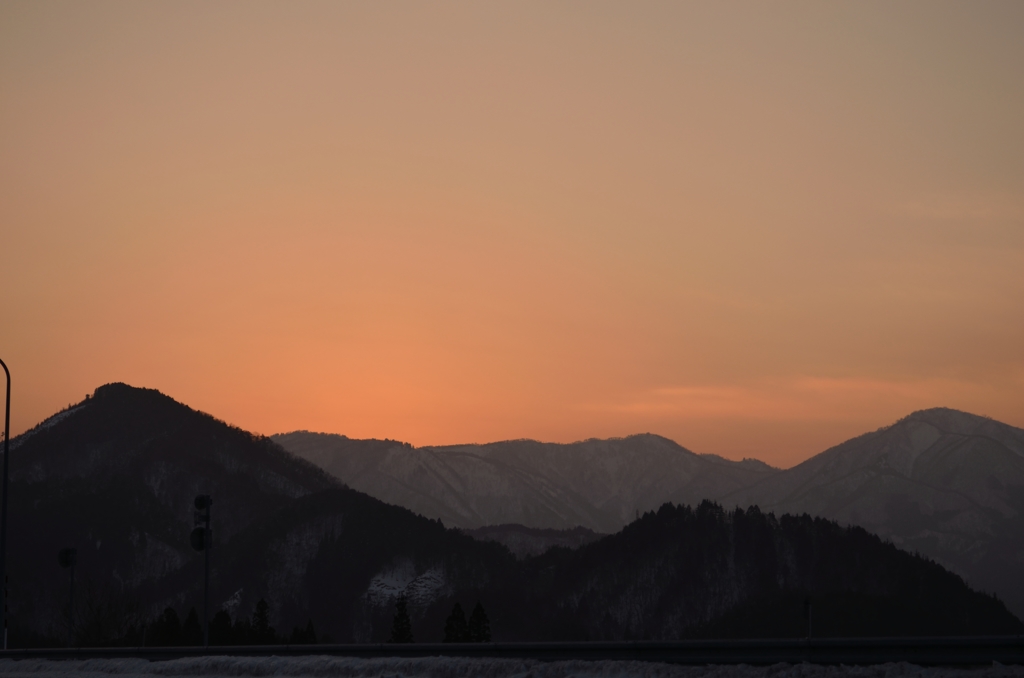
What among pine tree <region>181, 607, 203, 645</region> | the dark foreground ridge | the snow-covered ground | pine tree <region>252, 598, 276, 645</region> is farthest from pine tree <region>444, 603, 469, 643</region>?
the dark foreground ridge

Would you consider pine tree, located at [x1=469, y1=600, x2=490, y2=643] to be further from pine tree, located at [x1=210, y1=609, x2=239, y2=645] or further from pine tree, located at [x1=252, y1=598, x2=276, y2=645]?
pine tree, located at [x1=210, y1=609, x2=239, y2=645]

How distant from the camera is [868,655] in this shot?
20.4 metres

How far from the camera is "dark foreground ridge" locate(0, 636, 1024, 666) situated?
19375mm

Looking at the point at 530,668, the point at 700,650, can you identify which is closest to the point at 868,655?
the point at 700,650

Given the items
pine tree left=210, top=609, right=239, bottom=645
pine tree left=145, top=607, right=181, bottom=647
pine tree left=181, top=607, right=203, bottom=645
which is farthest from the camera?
pine tree left=210, top=609, right=239, bottom=645

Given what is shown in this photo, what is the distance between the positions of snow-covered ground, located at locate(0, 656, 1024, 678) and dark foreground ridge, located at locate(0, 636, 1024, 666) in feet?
1.02

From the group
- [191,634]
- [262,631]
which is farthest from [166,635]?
[262,631]

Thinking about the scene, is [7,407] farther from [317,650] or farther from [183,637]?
[183,637]

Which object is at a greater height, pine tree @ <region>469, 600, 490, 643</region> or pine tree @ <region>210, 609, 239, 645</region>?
pine tree @ <region>210, 609, 239, 645</region>

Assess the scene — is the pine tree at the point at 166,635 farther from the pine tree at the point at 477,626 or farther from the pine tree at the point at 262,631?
the pine tree at the point at 477,626

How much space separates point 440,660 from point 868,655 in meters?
9.41

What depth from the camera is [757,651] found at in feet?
70.8

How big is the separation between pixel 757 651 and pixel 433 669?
288 inches

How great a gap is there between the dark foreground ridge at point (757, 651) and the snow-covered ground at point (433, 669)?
310mm
